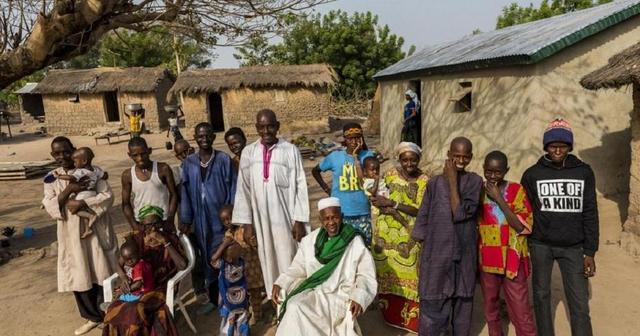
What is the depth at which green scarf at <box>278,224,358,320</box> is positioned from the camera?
8.96 ft

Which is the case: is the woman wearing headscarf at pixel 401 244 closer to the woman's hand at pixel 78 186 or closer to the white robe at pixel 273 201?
the white robe at pixel 273 201

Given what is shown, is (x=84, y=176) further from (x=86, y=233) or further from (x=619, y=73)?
(x=619, y=73)

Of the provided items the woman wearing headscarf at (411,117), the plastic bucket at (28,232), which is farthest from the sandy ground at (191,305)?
the woman wearing headscarf at (411,117)

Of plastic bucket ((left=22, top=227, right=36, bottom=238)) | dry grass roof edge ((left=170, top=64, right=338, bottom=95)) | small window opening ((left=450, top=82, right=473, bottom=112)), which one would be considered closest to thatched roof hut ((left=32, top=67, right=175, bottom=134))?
dry grass roof edge ((left=170, top=64, right=338, bottom=95))

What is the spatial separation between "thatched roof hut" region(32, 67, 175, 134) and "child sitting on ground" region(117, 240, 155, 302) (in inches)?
710

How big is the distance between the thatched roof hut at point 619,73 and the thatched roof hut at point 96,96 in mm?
18128

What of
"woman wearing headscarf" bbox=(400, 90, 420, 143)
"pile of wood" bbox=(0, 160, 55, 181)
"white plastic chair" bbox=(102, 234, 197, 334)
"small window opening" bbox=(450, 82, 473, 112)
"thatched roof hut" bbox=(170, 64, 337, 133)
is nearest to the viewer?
"white plastic chair" bbox=(102, 234, 197, 334)

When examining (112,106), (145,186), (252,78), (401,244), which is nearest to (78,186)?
(145,186)

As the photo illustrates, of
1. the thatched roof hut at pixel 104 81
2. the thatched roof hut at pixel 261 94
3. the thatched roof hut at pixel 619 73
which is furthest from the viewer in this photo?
the thatched roof hut at pixel 104 81

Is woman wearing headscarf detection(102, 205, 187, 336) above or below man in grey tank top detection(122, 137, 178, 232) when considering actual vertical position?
below

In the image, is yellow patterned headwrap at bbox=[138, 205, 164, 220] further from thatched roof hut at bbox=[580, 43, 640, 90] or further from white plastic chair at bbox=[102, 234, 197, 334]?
thatched roof hut at bbox=[580, 43, 640, 90]

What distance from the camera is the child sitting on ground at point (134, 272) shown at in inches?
110

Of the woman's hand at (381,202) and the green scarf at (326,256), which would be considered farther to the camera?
the woman's hand at (381,202)

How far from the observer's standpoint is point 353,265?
279cm
